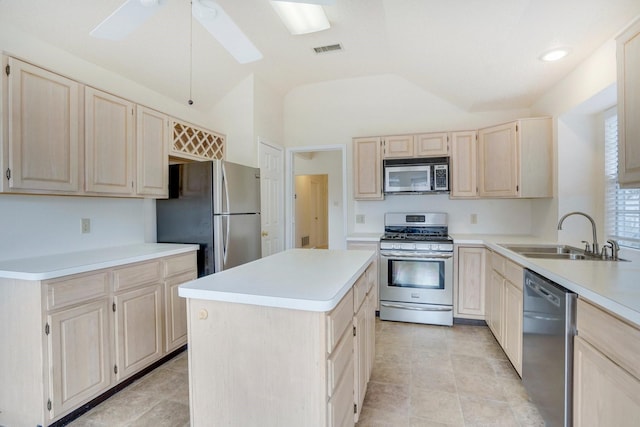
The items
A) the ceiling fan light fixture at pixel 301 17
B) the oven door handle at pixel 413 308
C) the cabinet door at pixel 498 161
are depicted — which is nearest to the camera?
the ceiling fan light fixture at pixel 301 17

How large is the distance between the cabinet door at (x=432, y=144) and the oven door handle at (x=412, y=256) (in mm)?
1204

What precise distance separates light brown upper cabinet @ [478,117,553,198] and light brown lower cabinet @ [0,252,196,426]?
138 inches

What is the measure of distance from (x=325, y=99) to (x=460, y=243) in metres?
2.65

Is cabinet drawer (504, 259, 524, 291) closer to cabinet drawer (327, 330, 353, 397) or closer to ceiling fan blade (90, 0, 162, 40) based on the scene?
cabinet drawer (327, 330, 353, 397)

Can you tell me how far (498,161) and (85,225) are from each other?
156 inches

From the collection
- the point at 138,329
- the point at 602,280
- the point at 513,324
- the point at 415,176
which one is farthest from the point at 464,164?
the point at 138,329

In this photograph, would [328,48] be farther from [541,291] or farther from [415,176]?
[541,291]

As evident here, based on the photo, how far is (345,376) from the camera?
1.41m

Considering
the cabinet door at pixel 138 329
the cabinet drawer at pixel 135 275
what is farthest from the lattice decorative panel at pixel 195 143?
the cabinet door at pixel 138 329

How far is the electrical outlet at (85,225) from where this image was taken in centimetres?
239

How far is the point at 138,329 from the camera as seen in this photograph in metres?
2.20

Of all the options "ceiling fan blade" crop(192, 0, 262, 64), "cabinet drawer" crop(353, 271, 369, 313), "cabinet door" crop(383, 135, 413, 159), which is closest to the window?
"cabinet door" crop(383, 135, 413, 159)

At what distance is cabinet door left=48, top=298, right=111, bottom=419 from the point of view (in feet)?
5.59

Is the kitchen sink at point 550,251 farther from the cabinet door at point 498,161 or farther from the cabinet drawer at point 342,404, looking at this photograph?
the cabinet drawer at point 342,404
